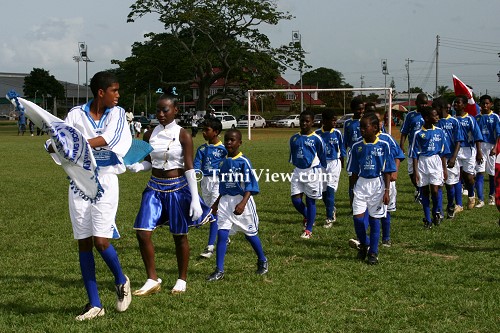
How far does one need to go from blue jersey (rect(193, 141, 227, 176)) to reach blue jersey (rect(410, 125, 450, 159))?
3307 millimetres

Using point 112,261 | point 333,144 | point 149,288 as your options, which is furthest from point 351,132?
point 112,261

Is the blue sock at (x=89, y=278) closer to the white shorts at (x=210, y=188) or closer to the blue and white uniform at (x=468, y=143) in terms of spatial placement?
the white shorts at (x=210, y=188)

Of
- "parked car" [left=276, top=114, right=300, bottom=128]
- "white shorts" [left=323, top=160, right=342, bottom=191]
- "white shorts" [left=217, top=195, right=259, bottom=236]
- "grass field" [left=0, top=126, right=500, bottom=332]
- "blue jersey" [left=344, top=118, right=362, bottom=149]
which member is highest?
"parked car" [left=276, top=114, right=300, bottom=128]

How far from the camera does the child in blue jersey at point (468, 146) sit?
11.3 metres

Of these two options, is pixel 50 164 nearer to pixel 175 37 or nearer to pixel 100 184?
pixel 100 184

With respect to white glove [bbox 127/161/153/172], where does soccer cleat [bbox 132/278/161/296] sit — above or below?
below

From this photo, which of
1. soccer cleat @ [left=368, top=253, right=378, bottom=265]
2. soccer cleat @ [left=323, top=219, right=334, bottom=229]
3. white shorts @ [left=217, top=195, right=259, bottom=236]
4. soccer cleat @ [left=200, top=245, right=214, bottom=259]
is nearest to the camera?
white shorts @ [left=217, top=195, right=259, bottom=236]

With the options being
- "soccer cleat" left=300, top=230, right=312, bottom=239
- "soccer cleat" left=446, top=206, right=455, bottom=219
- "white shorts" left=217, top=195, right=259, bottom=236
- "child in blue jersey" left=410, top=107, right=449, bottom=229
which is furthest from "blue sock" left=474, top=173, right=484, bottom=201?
"white shorts" left=217, top=195, right=259, bottom=236

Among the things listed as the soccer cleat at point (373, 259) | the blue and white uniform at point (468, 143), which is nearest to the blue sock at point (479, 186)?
the blue and white uniform at point (468, 143)

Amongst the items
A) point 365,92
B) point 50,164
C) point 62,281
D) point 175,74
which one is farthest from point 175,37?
point 62,281

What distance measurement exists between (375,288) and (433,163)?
4077 millimetres

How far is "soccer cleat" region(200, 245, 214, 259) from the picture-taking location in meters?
7.95

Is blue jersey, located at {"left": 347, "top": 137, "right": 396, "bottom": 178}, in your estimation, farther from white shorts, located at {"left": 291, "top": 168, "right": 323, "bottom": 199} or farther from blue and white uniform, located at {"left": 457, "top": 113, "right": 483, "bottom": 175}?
blue and white uniform, located at {"left": 457, "top": 113, "right": 483, "bottom": 175}

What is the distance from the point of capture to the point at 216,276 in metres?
6.78
